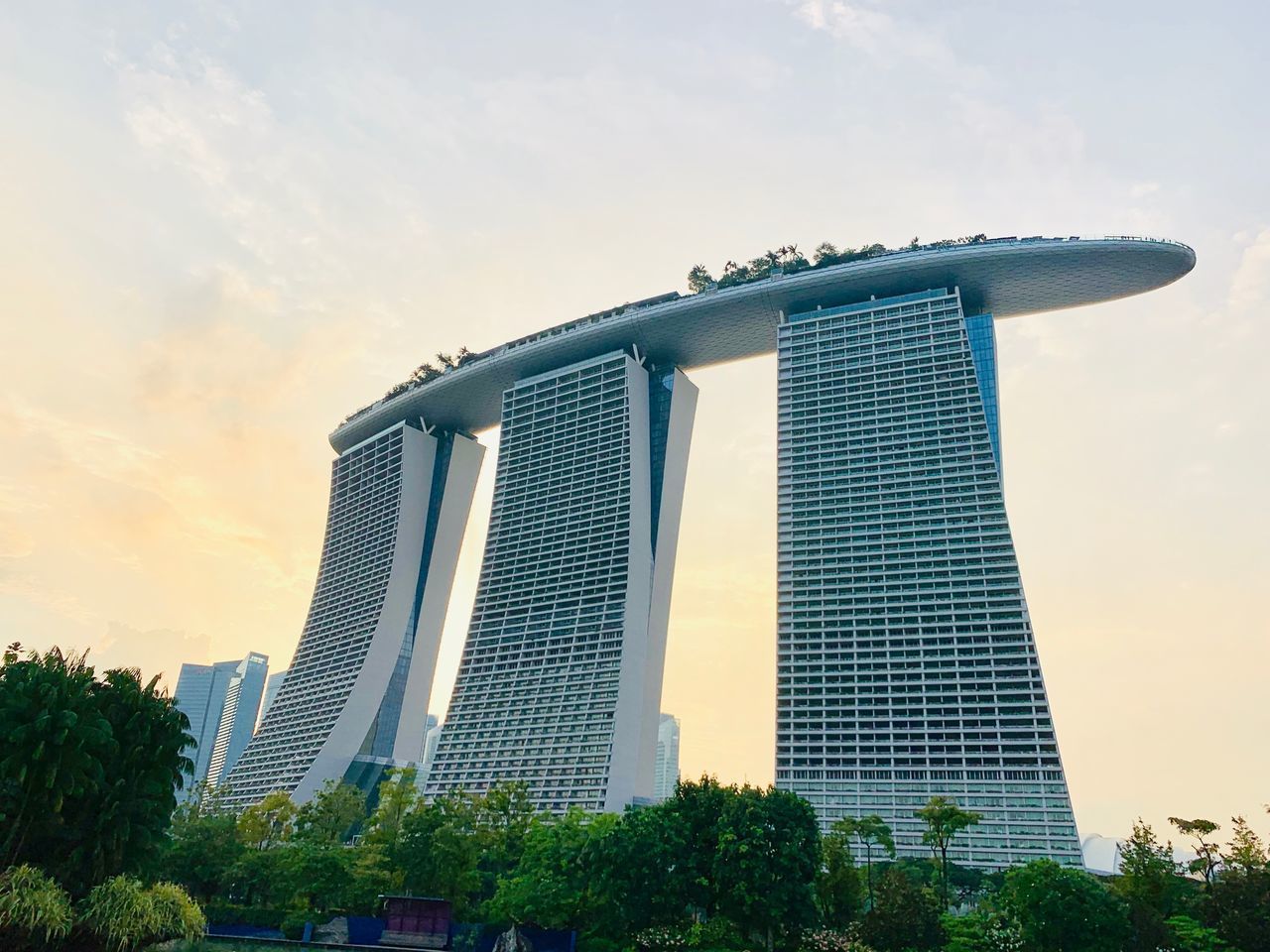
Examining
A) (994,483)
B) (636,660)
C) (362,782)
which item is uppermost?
(994,483)

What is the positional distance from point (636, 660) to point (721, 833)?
55.7 metres

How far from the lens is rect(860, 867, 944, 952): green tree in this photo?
51.4 metres

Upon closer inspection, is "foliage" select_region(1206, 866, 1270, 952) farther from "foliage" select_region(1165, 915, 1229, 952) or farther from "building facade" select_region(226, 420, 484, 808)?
"building facade" select_region(226, 420, 484, 808)

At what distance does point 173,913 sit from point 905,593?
68.2 meters

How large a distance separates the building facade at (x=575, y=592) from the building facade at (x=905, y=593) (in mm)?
17604

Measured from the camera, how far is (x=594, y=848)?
55.3m

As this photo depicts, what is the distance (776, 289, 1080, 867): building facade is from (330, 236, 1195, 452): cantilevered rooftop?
294 cm

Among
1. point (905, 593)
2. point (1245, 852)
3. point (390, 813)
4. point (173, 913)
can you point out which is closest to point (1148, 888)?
point (1245, 852)

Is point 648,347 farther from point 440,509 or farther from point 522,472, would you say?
point 440,509

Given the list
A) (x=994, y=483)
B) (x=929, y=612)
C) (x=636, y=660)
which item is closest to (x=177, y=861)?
(x=636, y=660)

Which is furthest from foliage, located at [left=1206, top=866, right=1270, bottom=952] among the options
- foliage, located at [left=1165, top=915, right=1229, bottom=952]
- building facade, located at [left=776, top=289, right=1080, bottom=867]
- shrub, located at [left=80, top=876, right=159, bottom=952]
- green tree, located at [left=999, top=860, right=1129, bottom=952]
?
shrub, located at [left=80, top=876, right=159, bottom=952]

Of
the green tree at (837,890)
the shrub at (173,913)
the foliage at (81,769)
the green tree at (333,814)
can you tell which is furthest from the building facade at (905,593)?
the foliage at (81,769)

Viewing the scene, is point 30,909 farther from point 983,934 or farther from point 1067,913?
point 1067,913

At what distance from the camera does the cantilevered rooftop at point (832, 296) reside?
342 feet
